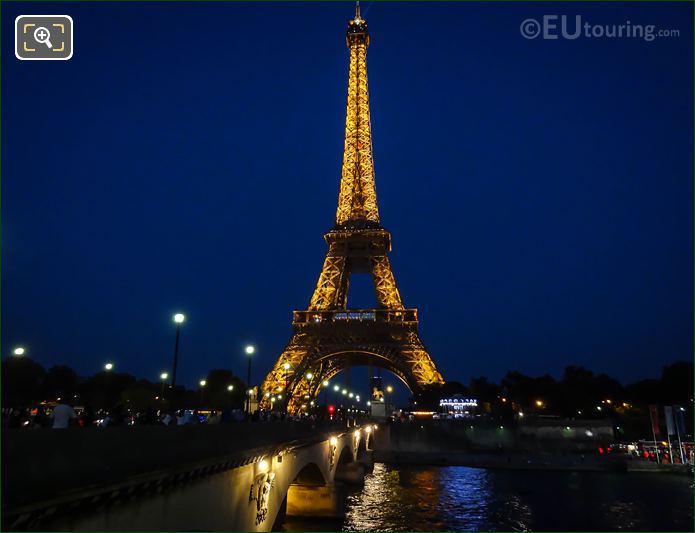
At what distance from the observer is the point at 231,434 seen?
1416 cm

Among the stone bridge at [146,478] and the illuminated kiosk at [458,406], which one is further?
the illuminated kiosk at [458,406]

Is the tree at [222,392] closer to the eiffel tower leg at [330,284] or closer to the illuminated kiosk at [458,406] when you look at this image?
the eiffel tower leg at [330,284]

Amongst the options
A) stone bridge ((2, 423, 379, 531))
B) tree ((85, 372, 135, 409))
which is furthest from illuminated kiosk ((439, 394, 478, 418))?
stone bridge ((2, 423, 379, 531))

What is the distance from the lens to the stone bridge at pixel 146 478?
711cm

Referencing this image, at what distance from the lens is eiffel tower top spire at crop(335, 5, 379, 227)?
247 ft

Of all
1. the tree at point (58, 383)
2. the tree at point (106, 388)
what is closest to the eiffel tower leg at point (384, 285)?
the tree at point (106, 388)

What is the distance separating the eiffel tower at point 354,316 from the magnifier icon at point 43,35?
4702 centimetres

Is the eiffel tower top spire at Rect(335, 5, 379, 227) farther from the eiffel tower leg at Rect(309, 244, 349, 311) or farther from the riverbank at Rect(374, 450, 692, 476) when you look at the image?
the riverbank at Rect(374, 450, 692, 476)

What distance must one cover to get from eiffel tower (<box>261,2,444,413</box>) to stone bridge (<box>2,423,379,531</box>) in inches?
1574

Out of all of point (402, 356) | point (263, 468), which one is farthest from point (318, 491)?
point (402, 356)

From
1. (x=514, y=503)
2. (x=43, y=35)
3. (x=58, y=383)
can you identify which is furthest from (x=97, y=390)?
(x=43, y=35)

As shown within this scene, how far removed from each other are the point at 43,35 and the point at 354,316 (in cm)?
5600

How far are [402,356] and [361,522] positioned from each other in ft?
114

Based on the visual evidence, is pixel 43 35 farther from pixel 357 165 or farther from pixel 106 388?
pixel 106 388
